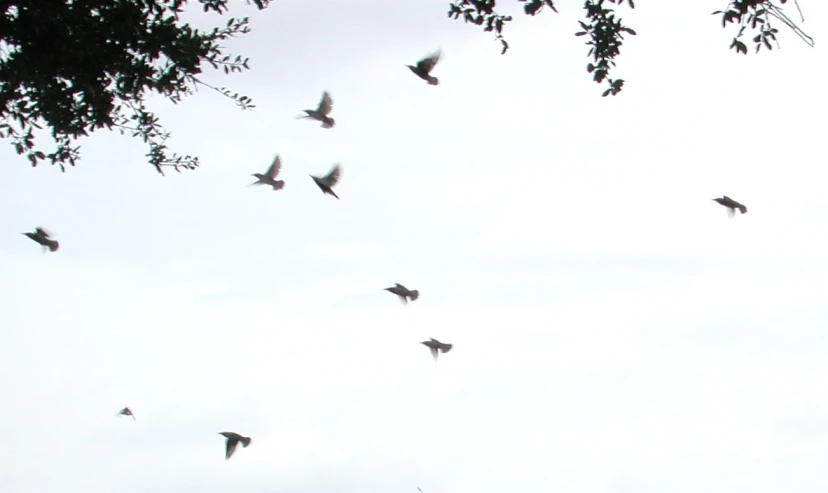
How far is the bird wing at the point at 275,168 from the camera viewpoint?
16594mm

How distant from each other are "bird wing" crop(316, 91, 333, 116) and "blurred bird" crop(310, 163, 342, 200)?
3.29 ft

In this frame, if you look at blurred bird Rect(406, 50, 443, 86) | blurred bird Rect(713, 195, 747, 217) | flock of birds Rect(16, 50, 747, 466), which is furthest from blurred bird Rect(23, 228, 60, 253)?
blurred bird Rect(713, 195, 747, 217)

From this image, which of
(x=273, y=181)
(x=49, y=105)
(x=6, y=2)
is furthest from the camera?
(x=273, y=181)

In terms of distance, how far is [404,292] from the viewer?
663 inches

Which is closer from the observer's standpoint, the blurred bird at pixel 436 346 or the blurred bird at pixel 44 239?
the blurred bird at pixel 44 239

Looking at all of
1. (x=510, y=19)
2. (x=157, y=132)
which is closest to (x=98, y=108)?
(x=157, y=132)

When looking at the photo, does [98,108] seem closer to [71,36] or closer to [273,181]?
[71,36]

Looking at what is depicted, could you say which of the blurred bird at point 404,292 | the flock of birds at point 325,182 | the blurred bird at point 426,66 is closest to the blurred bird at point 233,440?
the flock of birds at point 325,182

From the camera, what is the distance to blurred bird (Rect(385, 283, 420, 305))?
1678cm

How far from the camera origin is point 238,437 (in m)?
15.5

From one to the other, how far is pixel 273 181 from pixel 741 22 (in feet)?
25.4

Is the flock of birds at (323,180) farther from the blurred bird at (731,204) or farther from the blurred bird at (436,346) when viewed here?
the blurred bird at (731,204)

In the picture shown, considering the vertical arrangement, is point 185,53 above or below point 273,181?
above

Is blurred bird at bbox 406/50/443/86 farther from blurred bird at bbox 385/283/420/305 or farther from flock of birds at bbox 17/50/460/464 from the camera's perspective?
blurred bird at bbox 385/283/420/305
